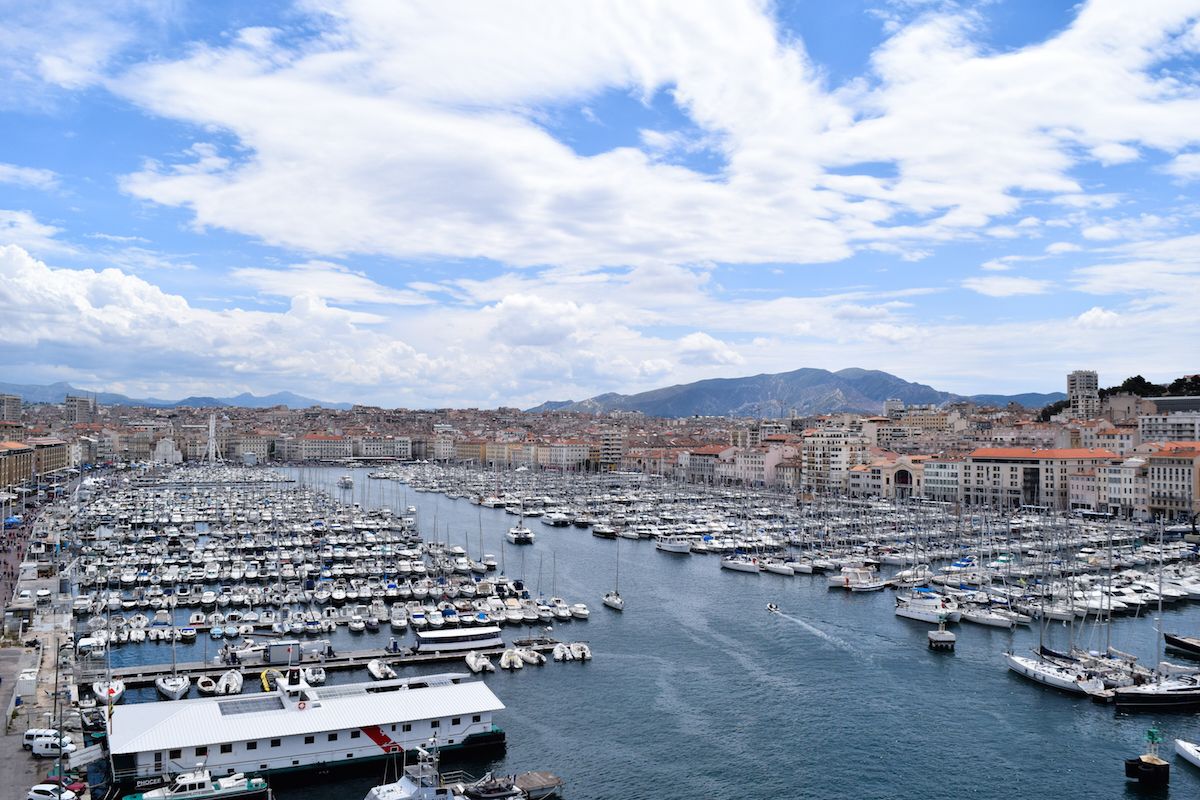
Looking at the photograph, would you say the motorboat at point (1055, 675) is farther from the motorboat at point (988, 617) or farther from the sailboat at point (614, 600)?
the sailboat at point (614, 600)

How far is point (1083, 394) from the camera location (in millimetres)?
84062

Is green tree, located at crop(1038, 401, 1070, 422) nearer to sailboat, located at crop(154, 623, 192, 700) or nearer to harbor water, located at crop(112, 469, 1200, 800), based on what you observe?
harbor water, located at crop(112, 469, 1200, 800)

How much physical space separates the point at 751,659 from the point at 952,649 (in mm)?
4894

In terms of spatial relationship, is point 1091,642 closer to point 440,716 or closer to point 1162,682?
point 1162,682

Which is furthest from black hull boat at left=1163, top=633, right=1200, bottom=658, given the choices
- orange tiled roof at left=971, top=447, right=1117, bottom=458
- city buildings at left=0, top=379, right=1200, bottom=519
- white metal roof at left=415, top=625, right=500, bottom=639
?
orange tiled roof at left=971, top=447, right=1117, bottom=458

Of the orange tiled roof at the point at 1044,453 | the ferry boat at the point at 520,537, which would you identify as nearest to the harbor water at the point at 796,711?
the ferry boat at the point at 520,537

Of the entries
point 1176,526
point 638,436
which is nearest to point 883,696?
point 1176,526

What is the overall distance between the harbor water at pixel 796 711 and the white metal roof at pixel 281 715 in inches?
32.8

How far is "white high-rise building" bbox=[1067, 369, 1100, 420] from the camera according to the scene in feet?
257

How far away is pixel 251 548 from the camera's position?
3541 centimetres

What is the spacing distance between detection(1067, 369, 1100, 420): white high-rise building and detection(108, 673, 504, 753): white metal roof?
7032 cm

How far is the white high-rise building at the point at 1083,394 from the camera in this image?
7838 cm

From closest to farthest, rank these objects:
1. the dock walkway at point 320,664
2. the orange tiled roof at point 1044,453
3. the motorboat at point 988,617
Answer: the dock walkway at point 320,664 < the motorboat at point 988,617 < the orange tiled roof at point 1044,453

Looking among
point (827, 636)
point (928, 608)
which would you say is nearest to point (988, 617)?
point (928, 608)
